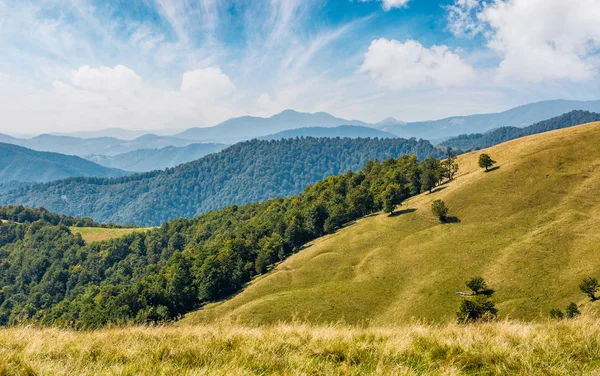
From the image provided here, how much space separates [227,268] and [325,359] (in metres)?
92.1

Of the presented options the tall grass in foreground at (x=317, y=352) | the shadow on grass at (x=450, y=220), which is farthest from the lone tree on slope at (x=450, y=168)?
the tall grass in foreground at (x=317, y=352)

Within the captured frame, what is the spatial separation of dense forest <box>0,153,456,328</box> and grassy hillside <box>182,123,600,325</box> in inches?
457

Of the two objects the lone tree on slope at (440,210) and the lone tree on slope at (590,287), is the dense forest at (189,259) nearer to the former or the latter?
the lone tree on slope at (440,210)

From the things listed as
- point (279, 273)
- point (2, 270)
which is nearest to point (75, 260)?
point (2, 270)

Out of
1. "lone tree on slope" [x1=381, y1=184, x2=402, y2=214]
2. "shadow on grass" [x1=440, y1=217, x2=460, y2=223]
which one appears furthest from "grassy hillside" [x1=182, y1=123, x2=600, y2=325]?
"lone tree on slope" [x1=381, y1=184, x2=402, y2=214]

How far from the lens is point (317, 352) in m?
7.66

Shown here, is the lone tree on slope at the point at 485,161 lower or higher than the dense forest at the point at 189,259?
higher

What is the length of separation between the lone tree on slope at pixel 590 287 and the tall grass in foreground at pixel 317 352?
2075 inches

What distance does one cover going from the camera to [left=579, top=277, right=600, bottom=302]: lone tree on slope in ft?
157

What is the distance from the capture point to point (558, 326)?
9.64 meters

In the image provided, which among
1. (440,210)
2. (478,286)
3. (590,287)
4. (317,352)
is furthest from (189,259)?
(317,352)

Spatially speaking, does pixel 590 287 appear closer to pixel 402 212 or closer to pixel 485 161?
pixel 402 212

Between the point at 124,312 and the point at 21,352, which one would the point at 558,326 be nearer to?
the point at 21,352

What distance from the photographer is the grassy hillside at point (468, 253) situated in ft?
189
